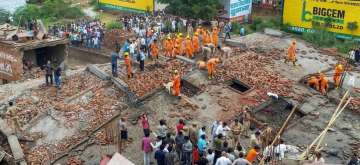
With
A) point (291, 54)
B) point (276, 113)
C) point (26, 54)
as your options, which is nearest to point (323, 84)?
point (276, 113)

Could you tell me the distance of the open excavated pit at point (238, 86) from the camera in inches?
828

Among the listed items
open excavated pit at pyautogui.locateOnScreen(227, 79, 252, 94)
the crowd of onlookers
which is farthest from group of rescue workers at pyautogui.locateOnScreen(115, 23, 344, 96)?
the crowd of onlookers

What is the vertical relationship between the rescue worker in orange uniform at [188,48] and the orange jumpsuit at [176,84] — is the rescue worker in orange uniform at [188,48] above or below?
above

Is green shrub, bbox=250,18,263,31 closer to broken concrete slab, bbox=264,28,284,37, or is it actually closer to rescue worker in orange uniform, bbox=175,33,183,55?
broken concrete slab, bbox=264,28,284,37

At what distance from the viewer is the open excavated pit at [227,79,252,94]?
21.0 metres

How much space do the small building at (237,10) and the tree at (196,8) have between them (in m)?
0.97

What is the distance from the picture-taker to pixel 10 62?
23812mm

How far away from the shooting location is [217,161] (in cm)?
1365

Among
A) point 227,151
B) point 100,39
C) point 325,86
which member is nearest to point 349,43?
point 325,86

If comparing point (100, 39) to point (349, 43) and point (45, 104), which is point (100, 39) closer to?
point (45, 104)

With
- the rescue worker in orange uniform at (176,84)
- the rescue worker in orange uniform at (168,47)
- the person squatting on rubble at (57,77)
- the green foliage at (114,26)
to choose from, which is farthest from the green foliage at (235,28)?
the person squatting on rubble at (57,77)

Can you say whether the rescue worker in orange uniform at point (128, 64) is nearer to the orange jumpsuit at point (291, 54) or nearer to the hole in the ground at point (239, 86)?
the hole in the ground at point (239, 86)

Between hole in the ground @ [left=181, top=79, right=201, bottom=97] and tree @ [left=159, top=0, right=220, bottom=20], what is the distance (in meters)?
11.4

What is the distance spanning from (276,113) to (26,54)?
12.8 metres
